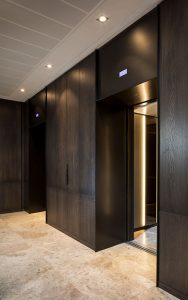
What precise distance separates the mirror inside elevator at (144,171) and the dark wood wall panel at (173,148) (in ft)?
5.83

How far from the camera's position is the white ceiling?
2.55 meters

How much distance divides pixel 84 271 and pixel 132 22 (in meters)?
3.30

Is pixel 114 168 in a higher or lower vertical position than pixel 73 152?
lower

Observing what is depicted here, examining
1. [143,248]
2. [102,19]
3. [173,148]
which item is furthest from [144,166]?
[102,19]

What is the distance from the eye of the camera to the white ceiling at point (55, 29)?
2555mm

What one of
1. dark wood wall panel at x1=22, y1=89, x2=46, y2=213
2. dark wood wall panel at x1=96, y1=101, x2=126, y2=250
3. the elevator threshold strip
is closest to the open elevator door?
dark wood wall panel at x1=96, y1=101, x2=126, y2=250

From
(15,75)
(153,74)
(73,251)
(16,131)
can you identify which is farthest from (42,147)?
(153,74)

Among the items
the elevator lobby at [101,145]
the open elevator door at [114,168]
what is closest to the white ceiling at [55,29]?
the elevator lobby at [101,145]

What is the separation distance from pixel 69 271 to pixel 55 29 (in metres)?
3.22

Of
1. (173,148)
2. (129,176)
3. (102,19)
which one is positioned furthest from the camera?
(129,176)

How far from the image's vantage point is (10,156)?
643 centimetres

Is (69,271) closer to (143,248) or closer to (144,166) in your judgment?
(143,248)

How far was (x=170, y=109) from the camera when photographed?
2428mm

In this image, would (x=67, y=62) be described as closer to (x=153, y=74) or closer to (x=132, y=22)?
(x=132, y=22)
